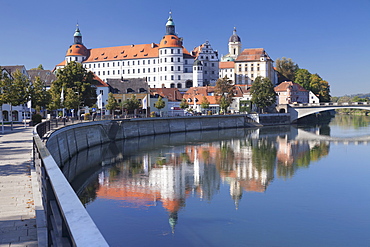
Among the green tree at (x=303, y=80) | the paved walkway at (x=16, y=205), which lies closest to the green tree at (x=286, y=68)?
the green tree at (x=303, y=80)

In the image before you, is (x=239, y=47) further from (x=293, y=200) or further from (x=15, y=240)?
(x=15, y=240)

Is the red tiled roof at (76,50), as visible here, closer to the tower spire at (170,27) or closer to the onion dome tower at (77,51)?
the onion dome tower at (77,51)

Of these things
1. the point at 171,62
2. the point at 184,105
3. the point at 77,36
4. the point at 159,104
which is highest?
the point at 77,36

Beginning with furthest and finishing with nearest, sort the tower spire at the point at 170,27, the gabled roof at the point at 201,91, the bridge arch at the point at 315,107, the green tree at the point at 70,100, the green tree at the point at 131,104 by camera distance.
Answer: the tower spire at the point at 170,27
the gabled roof at the point at 201,91
the bridge arch at the point at 315,107
the green tree at the point at 131,104
the green tree at the point at 70,100

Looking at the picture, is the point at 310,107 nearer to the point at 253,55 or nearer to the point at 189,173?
the point at 253,55

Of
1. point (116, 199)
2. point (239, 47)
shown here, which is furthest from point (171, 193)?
point (239, 47)

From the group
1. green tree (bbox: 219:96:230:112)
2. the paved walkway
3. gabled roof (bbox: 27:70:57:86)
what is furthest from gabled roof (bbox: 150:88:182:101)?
the paved walkway

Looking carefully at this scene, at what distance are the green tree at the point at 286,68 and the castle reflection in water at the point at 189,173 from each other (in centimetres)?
9864

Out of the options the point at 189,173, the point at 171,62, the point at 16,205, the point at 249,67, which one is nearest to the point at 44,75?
the point at 171,62

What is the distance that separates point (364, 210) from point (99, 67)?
388 ft

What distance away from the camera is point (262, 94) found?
90.0m

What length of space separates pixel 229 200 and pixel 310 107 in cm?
7622

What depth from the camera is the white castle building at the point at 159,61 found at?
118 m

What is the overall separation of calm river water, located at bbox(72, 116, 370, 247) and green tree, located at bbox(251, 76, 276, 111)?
5393cm
